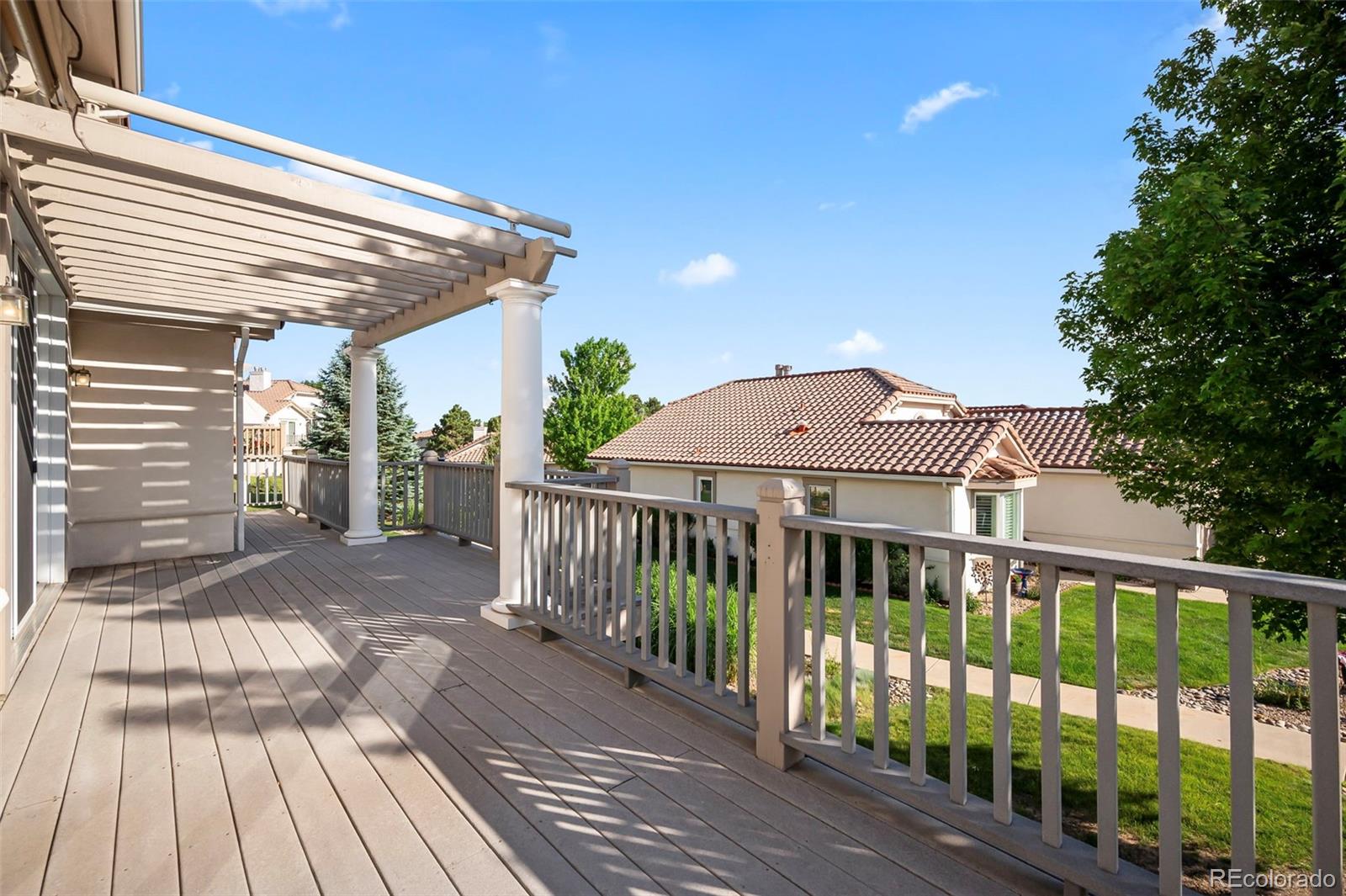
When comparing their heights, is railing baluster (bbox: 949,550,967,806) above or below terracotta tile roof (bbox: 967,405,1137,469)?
below

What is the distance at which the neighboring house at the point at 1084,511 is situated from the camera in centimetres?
1290

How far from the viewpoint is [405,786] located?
2049 mm

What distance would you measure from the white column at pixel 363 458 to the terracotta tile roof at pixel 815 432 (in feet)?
26.4

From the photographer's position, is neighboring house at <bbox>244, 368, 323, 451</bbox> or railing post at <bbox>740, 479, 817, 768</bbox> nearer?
railing post at <bbox>740, 479, 817, 768</bbox>

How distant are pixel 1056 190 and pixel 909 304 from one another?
1307 cm

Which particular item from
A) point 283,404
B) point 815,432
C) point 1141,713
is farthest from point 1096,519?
point 283,404

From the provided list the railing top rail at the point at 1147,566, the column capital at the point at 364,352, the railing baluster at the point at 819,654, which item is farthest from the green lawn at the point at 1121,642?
the column capital at the point at 364,352

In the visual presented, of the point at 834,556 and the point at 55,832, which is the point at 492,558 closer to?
the point at 55,832

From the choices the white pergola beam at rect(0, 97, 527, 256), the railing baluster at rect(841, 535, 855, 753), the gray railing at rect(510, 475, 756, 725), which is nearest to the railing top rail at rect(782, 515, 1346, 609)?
the railing baluster at rect(841, 535, 855, 753)

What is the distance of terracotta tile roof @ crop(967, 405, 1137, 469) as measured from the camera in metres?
13.7

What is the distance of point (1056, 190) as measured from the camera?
9000 millimetres

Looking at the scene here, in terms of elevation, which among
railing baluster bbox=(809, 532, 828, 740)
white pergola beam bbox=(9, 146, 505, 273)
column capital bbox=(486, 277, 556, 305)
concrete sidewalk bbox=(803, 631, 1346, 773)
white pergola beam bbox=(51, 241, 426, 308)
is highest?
white pergola beam bbox=(51, 241, 426, 308)

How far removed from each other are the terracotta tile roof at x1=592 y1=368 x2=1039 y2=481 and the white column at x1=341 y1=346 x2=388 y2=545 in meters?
8.05

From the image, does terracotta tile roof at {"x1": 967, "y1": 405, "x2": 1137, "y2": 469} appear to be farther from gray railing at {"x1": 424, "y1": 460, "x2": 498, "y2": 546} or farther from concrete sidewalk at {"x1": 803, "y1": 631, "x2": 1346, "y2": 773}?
gray railing at {"x1": 424, "y1": 460, "x2": 498, "y2": 546}
